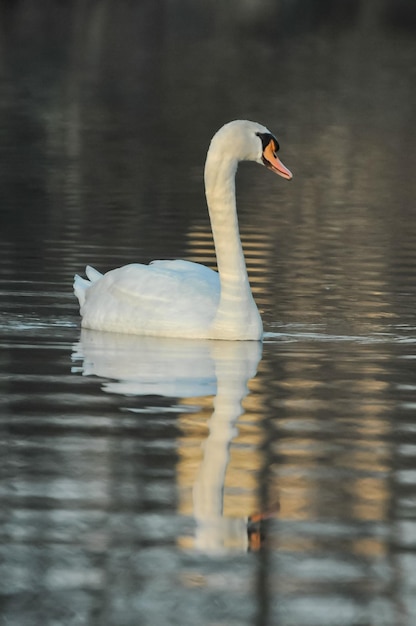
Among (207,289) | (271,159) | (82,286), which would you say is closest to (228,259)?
(207,289)

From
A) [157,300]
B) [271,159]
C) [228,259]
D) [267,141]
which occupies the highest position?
[267,141]

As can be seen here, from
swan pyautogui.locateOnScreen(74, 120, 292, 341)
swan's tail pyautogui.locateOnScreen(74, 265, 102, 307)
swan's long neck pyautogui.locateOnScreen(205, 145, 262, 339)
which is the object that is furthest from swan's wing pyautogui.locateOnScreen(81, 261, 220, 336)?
swan's tail pyautogui.locateOnScreen(74, 265, 102, 307)

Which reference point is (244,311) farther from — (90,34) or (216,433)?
(90,34)

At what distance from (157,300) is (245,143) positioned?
45.0 inches

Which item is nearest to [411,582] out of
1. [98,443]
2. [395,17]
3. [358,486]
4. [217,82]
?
[358,486]

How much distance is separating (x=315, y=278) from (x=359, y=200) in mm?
7347

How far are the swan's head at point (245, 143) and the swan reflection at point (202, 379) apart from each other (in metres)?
1.18

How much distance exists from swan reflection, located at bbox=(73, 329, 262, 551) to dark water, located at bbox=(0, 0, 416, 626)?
19 millimetres

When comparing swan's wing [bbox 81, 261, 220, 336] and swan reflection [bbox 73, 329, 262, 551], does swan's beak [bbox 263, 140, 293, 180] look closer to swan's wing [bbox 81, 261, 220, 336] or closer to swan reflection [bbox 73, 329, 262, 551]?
swan's wing [bbox 81, 261, 220, 336]

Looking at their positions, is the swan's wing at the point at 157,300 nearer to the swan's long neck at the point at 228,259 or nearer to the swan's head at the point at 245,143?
the swan's long neck at the point at 228,259

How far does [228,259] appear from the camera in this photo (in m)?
12.7

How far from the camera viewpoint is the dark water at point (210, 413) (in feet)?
22.4

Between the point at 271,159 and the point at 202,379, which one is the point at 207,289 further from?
the point at 202,379

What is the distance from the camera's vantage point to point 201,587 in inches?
266
